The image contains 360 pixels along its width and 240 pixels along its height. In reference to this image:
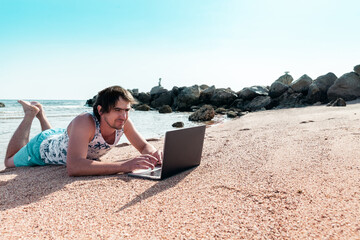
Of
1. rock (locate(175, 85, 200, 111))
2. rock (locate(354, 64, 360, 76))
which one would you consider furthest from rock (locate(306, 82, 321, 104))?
rock (locate(175, 85, 200, 111))

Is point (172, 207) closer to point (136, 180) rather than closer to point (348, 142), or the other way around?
point (136, 180)

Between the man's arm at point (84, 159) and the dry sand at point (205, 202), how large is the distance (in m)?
0.09

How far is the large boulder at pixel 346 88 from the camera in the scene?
14.3 metres

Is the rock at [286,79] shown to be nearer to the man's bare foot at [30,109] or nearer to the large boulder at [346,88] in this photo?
the large boulder at [346,88]

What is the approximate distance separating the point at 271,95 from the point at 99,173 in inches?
671

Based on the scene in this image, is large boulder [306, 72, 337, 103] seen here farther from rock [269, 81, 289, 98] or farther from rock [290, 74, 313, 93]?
rock [269, 81, 289, 98]

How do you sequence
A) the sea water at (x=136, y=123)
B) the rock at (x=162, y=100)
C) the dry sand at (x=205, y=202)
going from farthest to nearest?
the rock at (x=162, y=100), the sea water at (x=136, y=123), the dry sand at (x=205, y=202)

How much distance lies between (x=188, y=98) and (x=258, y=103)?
20.2 ft

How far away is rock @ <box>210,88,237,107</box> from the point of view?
67.0 feet

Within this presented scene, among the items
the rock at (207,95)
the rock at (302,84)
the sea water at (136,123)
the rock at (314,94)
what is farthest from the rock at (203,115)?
the rock at (207,95)

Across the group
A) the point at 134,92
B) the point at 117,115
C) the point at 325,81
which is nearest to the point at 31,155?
the point at 117,115

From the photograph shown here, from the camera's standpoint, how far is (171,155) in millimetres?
2662

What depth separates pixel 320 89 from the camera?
15.7 metres

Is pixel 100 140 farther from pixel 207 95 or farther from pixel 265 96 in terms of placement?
pixel 207 95
